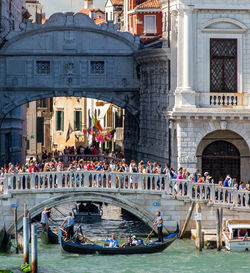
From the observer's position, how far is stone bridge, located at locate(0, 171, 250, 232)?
38656mm

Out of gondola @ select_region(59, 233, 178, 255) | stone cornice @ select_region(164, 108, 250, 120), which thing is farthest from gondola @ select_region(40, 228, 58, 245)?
stone cornice @ select_region(164, 108, 250, 120)

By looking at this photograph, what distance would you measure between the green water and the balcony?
6.71 m

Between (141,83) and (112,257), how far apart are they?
1385 cm

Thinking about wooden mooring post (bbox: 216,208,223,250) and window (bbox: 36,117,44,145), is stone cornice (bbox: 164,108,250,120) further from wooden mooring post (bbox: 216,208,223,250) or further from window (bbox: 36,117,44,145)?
window (bbox: 36,117,44,145)

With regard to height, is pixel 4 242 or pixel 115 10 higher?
pixel 115 10

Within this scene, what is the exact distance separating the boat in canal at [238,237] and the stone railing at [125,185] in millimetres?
1522

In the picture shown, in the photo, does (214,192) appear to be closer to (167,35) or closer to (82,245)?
(82,245)


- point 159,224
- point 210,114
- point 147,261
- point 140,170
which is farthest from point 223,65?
point 147,261

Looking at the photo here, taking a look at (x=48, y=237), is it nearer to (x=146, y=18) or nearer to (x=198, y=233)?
(x=198, y=233)

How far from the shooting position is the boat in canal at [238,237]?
36.9 meters

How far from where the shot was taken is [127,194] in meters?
39.2

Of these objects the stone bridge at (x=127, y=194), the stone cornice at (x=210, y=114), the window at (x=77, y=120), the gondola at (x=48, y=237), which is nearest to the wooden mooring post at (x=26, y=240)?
the stone bridge at (x=127, y=194)

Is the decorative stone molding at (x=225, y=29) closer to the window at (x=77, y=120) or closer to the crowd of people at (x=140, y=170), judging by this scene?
the crowd of people at (x=140, y=170)

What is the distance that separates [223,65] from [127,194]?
6747 millimetres
